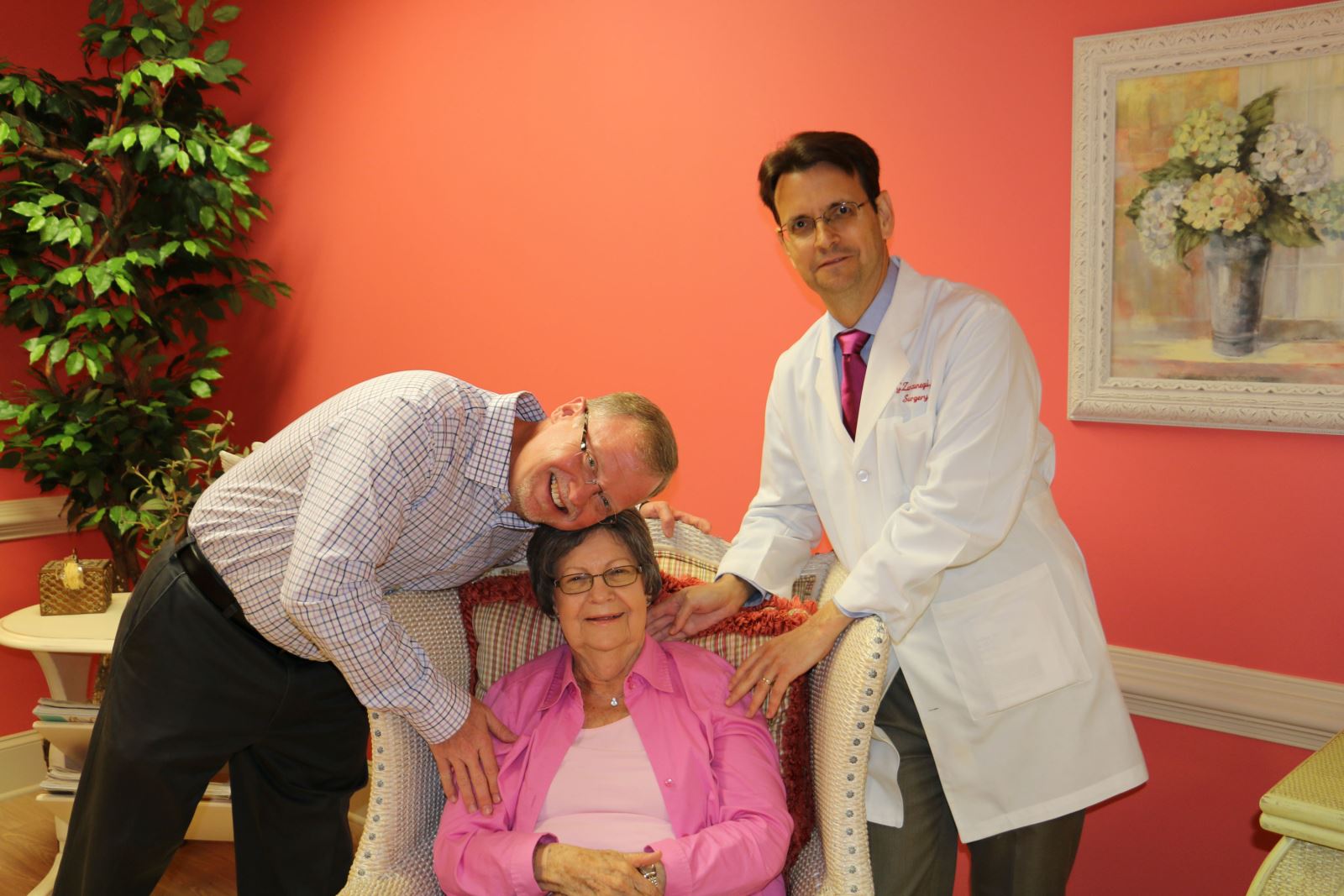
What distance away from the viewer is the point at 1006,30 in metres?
2.11

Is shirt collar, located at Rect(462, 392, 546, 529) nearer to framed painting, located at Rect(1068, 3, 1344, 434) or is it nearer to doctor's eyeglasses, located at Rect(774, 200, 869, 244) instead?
doctor's eyeglasses, located at Rect(774, 200, 869, 244)

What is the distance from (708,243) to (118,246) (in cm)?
170

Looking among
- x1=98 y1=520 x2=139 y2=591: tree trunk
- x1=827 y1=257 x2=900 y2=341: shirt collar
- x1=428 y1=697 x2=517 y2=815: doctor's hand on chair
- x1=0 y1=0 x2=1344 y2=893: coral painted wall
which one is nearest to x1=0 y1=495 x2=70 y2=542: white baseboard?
x1=0 y1=0 x2=1344 y2=893: coral painted wall

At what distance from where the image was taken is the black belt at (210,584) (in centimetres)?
188

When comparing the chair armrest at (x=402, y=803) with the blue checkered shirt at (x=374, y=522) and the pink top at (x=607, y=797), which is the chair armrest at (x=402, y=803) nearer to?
the blue checkered shirt at (x=374, y=522)

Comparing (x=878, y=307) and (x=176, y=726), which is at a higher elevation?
(x=878, y=307)

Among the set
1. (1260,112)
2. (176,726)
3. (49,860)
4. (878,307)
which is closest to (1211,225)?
(1260,112)

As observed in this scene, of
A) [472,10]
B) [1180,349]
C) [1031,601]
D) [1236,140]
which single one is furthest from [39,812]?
[1236,140]

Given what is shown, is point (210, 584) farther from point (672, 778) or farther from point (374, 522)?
point (672, 778)

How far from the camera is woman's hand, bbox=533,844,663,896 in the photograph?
1.57 m

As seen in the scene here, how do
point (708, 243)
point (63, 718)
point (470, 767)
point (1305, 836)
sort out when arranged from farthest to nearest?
point (63, 718)
point (708, 243)
point (470, 767)
point (1305, 836)

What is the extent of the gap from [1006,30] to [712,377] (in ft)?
3.21

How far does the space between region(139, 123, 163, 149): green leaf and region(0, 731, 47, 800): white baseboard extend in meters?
1.87

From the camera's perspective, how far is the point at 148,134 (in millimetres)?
2945
